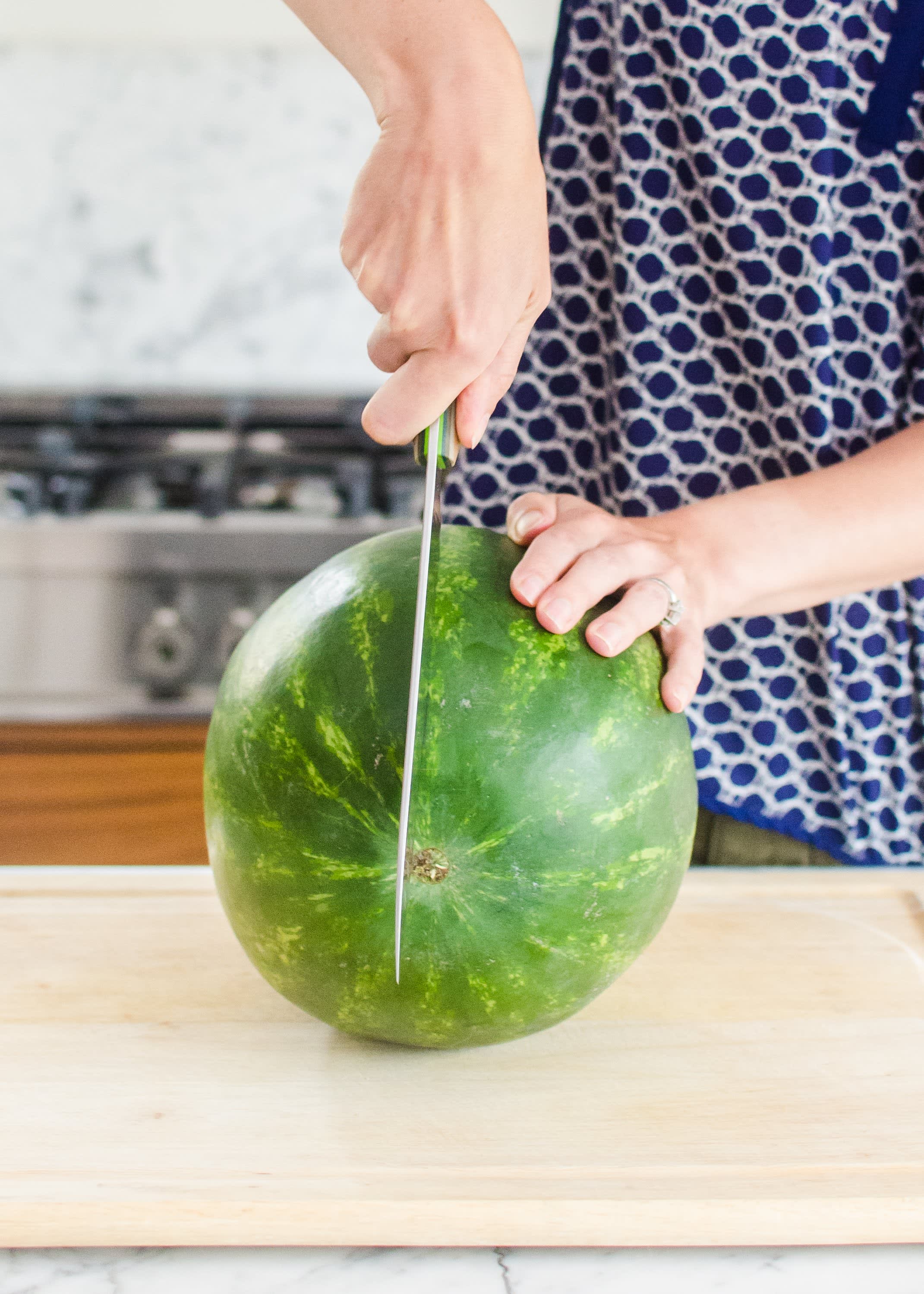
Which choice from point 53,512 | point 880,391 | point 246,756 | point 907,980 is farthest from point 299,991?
point 53,512

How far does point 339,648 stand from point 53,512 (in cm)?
230

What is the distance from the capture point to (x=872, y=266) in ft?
3.86

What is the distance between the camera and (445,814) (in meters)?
0.76

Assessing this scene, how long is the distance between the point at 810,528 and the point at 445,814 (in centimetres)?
48

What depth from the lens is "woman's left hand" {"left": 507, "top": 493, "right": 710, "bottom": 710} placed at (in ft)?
2.71

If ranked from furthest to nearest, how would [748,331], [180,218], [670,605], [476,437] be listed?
1. [180,218]
2. [748,331]
3. [670,605]
4. [476,437]

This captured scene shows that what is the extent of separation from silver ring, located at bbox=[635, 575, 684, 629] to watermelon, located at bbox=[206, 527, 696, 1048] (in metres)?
0.09

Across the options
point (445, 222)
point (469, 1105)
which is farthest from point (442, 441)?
point (469, 1105)

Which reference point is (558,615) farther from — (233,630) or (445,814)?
(233,630)

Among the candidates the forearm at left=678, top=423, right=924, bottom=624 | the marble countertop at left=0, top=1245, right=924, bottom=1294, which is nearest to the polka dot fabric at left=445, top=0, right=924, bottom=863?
the forearm at left=678, top=423, right=924, bottom=624

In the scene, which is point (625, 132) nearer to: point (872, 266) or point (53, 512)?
point (872, 266)

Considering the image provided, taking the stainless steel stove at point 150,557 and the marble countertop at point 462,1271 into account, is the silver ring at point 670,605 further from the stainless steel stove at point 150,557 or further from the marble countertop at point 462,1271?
the stainless steel stove at point 150,557

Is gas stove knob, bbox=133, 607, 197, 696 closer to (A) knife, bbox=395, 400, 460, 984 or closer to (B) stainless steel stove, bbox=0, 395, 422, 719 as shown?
(B) stainless steel stove, bbox=0, 395, 422, 719

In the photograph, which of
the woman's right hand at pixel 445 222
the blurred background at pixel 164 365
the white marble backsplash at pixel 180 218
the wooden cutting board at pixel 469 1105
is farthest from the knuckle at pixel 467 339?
the white marble backsplash at pixel 180 218
